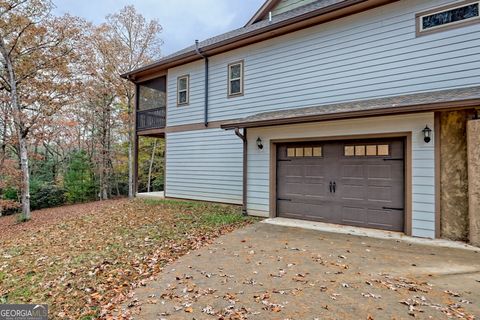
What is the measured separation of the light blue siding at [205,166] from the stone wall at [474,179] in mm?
5963

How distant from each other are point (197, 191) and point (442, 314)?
858 centimetres

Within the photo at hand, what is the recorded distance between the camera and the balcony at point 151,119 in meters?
12.1

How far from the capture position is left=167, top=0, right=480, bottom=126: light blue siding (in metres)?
6.02

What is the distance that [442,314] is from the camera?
9.27 ft

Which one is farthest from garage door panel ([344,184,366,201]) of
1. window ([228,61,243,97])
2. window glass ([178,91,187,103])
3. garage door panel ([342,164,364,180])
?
window glass ([178,91,187,103])

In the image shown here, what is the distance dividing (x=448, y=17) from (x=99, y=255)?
902 cm

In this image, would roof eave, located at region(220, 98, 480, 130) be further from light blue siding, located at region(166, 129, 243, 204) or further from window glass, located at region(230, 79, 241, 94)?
window glass, located at region(230, 79, 241, 94)

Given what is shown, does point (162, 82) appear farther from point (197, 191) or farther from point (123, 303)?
point (123, 303)

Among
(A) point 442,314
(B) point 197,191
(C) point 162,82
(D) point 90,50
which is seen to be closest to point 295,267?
(A) point 442,314

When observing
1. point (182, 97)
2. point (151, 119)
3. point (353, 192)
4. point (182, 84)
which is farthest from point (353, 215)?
point (151, 119)

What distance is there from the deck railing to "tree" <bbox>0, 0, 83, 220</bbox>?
4436 mm

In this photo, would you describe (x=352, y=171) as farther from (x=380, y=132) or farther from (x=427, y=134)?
(x=427, y=134)

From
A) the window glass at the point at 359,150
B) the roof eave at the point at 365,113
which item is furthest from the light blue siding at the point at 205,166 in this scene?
the window glass at the point at 359,150

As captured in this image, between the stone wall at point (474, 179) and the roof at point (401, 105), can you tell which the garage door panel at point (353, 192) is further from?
the stone wall at point (474, 179)
